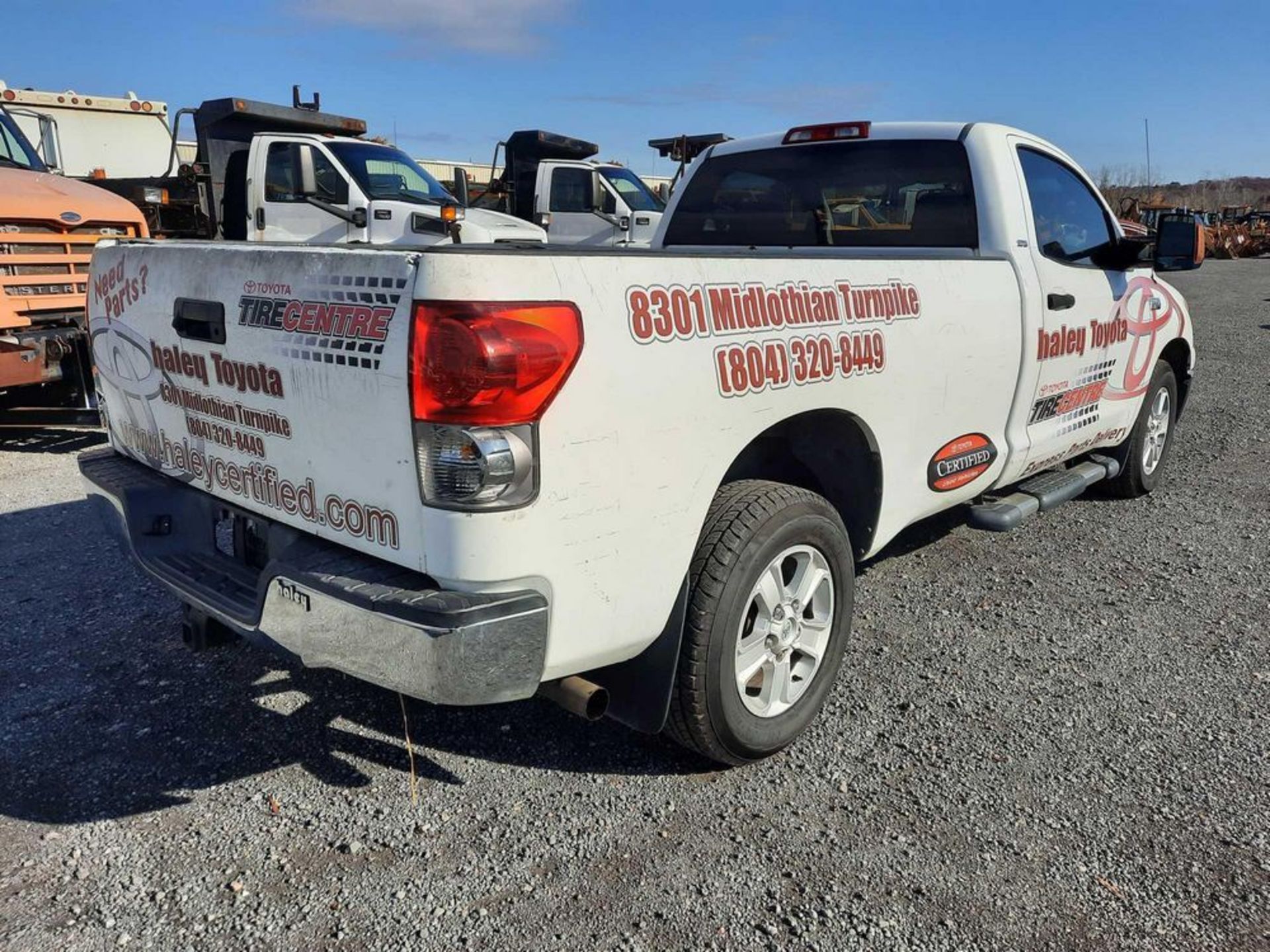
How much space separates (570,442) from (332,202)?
352 inches

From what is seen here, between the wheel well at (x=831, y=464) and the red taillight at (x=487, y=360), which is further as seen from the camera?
the wheel well at (x=831, y=464)

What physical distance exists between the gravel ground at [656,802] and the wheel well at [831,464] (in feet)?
2.20

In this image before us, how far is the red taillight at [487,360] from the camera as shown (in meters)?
2.10

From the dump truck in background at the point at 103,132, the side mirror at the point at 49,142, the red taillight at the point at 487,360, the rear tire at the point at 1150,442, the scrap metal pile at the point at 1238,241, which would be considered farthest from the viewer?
the scrap metal pile at the point at 1238,241

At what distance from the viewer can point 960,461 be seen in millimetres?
3771

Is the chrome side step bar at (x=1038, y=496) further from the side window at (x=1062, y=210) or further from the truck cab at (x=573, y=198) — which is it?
the truck cab at (x=573, y=198)

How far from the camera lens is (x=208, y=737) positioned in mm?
3195

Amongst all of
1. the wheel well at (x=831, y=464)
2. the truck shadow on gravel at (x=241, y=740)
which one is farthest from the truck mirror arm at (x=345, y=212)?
the wheel well at (x=831, y=464)

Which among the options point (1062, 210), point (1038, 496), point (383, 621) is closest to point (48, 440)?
point (383, 621)

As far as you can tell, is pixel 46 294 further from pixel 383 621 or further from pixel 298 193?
pixel 383 621

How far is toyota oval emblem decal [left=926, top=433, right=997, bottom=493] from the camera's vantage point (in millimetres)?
3637

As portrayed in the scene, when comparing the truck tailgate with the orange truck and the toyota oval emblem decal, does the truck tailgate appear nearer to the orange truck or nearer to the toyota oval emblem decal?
the toyota oval emblem decal

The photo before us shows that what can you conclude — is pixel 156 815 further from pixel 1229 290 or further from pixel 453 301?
pixel 1229 290

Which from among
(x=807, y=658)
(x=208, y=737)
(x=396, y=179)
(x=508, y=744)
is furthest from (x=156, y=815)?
(x=396, y=179)
